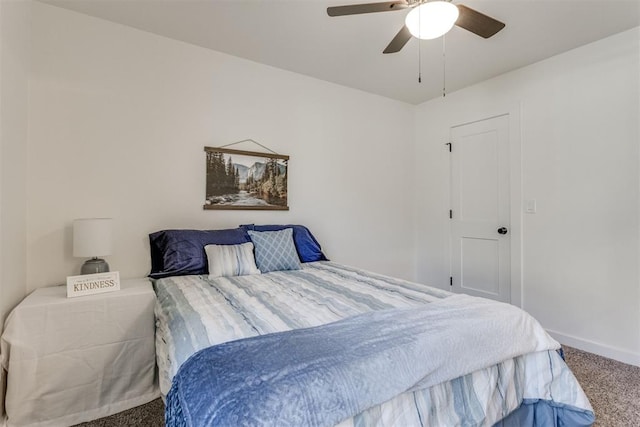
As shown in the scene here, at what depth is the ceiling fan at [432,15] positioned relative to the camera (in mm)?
1532

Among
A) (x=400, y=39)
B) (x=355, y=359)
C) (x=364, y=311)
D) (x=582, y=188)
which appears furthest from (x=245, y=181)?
(x=582, y=188)

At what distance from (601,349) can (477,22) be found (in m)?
2.70

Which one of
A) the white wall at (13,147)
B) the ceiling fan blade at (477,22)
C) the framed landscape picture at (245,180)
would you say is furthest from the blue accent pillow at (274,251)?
the ceiling fan blade at (477,22)

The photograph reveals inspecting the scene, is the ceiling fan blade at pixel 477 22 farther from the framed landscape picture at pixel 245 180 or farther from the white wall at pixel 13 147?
the white wall at pixel 13 147

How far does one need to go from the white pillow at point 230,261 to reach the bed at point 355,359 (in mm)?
306

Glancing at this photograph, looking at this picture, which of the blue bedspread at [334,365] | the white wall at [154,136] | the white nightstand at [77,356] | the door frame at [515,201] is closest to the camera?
the blue bedspread at [334,365]

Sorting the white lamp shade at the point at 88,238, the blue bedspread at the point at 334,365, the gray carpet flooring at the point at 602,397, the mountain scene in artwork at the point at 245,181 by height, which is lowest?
the gray carpet flooring at the point at 602,397

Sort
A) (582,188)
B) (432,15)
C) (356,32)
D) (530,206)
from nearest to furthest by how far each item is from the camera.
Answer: (432,15) < (356,32) < (582,188) < (530,206)

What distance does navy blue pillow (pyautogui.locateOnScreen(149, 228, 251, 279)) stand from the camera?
7.36 ft

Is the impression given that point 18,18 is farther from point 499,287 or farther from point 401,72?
point 499,287

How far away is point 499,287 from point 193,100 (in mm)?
3493

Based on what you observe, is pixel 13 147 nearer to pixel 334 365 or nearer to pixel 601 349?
pixel 334 365

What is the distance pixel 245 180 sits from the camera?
291 cm

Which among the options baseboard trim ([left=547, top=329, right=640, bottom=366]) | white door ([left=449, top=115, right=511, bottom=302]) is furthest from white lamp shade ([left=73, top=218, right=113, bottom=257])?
baseboard trim ([left=547, top=329, right=640, bottom=366])
